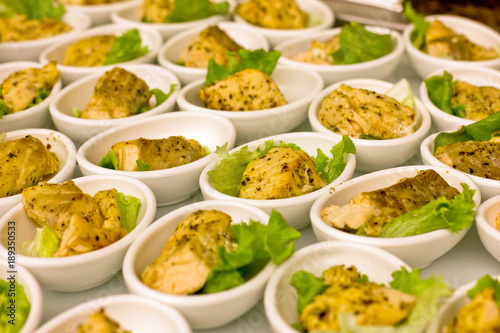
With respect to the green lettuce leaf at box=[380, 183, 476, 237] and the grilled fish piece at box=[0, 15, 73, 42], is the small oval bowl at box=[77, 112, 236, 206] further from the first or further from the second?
the grilled fish piece at box=[0, 15, 73, 42]

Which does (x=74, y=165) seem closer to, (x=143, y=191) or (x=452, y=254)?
(x=143, y=191)

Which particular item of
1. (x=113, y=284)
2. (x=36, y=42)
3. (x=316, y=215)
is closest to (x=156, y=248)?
(x=113, y=284)

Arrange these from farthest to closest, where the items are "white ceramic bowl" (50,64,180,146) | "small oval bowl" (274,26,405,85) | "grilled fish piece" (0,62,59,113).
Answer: "small oval bowl" (274,26,405,85) < "grilled fish piece" (0,62,59,113) < "white ceramic bowl" (50,64,180,146)

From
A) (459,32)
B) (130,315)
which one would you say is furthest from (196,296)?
(459,32)

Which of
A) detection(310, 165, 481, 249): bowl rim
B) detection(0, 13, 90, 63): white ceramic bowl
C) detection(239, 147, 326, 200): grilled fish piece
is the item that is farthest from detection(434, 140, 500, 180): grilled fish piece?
detection(0, 13, 90, 63): white ceramic bowl

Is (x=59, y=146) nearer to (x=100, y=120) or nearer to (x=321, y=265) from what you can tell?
(x=100, y=120)
